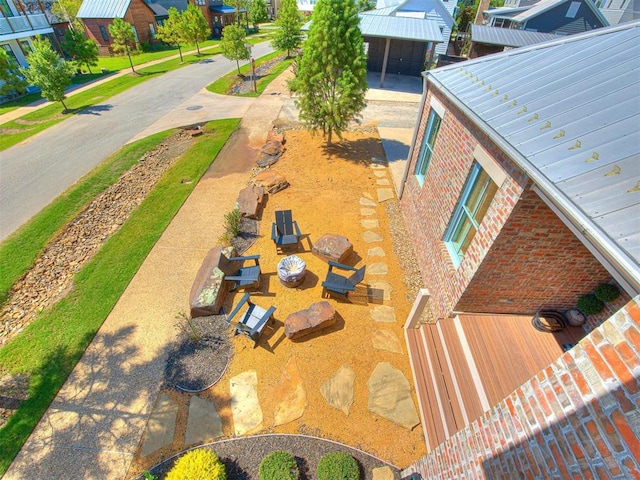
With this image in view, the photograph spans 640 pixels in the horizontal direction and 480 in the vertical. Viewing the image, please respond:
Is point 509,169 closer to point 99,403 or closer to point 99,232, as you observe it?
point 99,403

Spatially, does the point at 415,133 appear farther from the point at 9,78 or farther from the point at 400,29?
the point at 9,78

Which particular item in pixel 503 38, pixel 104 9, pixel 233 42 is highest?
pixel 104 9

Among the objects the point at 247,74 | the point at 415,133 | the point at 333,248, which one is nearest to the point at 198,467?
the point at 333,248

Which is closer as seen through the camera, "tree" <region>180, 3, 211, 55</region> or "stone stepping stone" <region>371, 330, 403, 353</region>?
"stone stepping stone" <region>371, 330, 403, 353</region>

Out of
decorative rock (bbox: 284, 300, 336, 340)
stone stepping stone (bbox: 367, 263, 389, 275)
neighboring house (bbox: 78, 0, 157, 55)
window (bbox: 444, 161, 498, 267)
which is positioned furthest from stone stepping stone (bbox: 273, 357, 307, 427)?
neighboring house (bbox: 78, 0, 157, 55)

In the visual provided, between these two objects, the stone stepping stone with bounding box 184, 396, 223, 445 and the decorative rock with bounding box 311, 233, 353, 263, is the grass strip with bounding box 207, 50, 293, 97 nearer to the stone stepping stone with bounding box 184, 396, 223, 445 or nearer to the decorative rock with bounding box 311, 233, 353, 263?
the decorative rock with bounding box 311, 233, 353, 263

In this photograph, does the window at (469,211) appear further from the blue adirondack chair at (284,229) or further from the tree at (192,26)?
the tree at (192,26)

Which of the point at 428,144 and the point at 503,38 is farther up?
the point at 503,38
